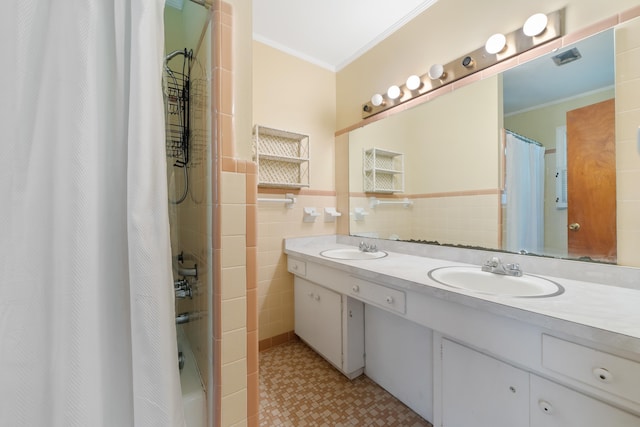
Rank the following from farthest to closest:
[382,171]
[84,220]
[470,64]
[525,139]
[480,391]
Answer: [382,171], [470,64], [525,139], [480,391], [84,220]

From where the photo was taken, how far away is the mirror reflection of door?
1.00 metres

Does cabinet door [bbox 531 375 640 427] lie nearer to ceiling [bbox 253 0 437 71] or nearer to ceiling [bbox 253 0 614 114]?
ceiling [bbox 253 0 614 114]

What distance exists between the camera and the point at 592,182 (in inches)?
41.3

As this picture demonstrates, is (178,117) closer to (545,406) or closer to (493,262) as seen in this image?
(493,262)

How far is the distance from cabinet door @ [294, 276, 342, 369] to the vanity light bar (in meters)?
1.48

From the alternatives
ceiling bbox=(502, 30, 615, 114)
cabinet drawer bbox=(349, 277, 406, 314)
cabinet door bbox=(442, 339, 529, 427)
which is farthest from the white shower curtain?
ceiling bbox=(502, 30, 615, 114)

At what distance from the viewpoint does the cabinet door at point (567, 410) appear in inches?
26.5

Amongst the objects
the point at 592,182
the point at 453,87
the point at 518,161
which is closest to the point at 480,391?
the point at 592,182

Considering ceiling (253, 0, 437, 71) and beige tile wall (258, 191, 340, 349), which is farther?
beige tile wall (258, 191, 340, 349)

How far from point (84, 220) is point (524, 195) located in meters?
1.74

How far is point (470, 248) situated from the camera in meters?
1.44

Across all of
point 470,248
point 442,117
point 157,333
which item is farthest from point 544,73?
point 157,333

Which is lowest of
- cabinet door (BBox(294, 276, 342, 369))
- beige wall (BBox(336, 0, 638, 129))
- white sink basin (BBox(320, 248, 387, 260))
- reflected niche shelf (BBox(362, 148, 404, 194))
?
cabinet door (BBox(294, 276, 342, 369))

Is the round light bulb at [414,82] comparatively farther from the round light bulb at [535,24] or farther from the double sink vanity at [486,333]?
the double sink vanity at [486,333]
